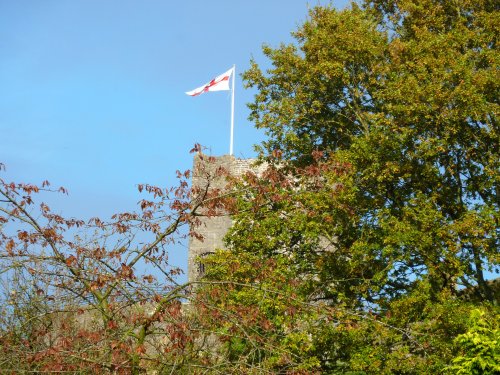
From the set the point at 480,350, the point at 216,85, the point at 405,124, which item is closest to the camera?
the point at 480,350

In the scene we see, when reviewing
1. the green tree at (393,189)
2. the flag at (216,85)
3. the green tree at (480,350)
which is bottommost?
the green tree at (480,350)

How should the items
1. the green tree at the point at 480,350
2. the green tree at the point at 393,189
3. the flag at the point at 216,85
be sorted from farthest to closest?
the flag at the point at 216,85 < the green tree at the point at 393,189 < the green tree at the point at 480,350

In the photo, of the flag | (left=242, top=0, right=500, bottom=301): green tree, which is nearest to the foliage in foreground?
(left=242, top=0, right=500, bottom=301): green tree

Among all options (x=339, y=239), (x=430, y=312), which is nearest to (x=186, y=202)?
(x=430, y=312)

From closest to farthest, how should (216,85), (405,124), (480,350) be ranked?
1. (480,350)
2. (405,124)
3. (216,85)

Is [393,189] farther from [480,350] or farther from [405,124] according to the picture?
[480,350]

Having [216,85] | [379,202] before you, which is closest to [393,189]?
[379,202]

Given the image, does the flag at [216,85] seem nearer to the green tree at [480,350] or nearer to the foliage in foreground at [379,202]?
the foliage in foreground at [379,202]

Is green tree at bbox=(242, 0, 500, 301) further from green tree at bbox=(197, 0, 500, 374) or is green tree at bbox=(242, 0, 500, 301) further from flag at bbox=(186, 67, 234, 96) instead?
flag at bbox=(186, 67, 234, 96)

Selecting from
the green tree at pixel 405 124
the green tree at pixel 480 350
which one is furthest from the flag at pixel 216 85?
the green tree at pixel 480 350

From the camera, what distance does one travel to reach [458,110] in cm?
1831

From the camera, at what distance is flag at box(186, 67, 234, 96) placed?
33812 mm

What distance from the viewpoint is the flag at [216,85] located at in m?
33.8

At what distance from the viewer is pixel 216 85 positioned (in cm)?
3403
